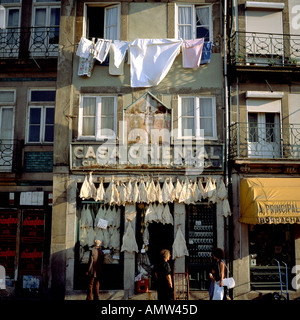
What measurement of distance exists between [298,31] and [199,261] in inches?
336

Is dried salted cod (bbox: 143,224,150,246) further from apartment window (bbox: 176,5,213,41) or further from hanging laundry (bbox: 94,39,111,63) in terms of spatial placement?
apartment window (bbox: 176,5,213,41)

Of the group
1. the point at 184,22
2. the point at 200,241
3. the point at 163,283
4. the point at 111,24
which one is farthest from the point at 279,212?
the point at 111,24

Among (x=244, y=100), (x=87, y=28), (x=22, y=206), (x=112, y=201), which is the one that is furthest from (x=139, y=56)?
(x=22, y=206)

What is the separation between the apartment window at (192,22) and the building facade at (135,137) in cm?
3

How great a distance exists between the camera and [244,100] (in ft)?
38.9

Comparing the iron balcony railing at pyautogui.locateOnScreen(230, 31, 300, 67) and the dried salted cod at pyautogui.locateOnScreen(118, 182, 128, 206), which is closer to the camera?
the dried salted cod at pyautogui.locateOnScreen(118, 182, 128, 206)

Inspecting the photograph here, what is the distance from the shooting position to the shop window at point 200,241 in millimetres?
11039

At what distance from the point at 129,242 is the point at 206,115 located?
4.87 m

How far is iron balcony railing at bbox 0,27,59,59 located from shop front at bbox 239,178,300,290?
8.74 metres

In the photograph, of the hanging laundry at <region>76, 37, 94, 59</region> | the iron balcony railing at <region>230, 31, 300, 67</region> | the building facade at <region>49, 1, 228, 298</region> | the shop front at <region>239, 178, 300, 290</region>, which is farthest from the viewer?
the iron balcony railing at <region>230, 31, 300, 67</region>

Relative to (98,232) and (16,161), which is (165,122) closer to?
(98,232)

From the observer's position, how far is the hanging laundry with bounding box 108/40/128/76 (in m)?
11.6

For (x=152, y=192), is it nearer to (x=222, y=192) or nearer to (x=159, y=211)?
(x=159, y=211)

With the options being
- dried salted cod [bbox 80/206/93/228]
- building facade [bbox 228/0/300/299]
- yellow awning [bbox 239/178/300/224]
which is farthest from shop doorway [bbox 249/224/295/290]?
dried salted cod [bbox 80/206/93/228]
